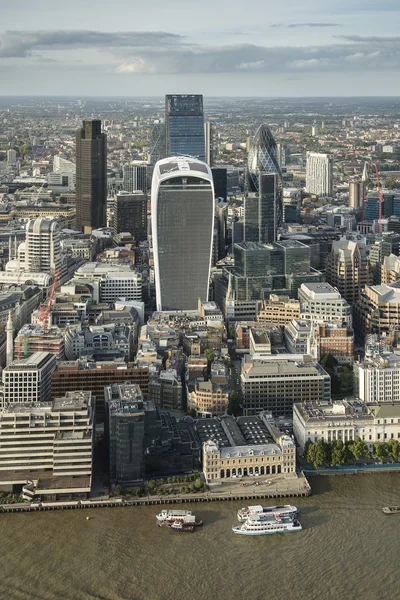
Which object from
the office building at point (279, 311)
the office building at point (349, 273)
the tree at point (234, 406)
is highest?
the office building at point (349, 273)

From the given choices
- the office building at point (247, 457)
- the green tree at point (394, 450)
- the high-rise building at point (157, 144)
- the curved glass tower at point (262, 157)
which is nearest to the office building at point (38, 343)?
the office building at point (247, 457)

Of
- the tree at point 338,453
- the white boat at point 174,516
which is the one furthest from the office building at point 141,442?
the tree at point 338,453

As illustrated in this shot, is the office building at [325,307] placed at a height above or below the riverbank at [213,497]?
above

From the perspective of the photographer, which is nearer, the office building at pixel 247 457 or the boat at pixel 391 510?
the boat at pixel 391 510

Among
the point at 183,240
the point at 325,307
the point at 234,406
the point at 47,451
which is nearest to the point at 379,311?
the point at 325,307

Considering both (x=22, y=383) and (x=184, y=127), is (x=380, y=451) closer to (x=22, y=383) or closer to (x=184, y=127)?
(x=22, y=383)

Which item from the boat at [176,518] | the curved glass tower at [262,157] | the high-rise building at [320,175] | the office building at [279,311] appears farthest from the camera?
the high-rise building at [320,175]

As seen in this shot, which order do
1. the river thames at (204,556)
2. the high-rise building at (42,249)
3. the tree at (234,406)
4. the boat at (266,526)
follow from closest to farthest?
the river thames at (204,556) → the boat at (266,526) → the tree at (234,406) → the high-rise building at (42,249)

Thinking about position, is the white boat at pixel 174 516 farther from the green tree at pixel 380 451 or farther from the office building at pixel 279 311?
the office building at pixel 279 311
